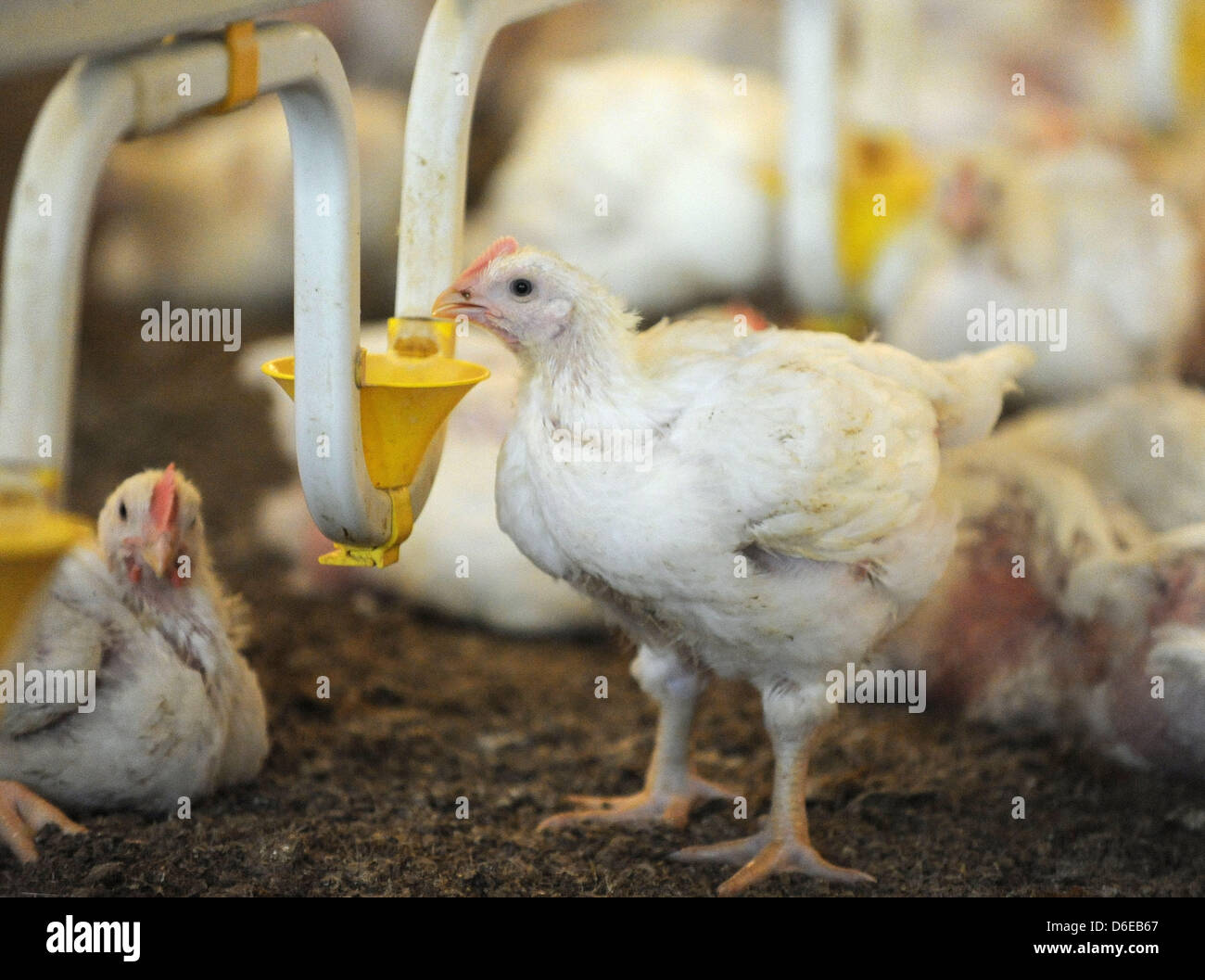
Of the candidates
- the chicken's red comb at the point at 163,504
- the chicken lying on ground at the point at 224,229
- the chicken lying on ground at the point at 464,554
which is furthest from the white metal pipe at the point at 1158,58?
the chicken's red comb at the point at 163,504

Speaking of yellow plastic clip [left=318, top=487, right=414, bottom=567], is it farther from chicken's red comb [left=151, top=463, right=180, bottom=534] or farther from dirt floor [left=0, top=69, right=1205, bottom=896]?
dirt floor [left=0, top=69, right=1205, bottom=896]

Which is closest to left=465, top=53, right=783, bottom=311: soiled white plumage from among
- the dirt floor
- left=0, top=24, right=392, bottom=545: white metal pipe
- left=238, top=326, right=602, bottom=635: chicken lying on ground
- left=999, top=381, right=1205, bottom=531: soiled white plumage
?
left=238, top=326, right=602, bottom=635: chicken lying on ground

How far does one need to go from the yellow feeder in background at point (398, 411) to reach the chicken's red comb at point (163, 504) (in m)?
0.34

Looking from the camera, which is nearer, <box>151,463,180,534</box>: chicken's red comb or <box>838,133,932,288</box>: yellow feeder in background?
<box>151,463,180,534</box>: chicken's red comb

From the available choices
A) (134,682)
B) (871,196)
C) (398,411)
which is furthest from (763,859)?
(871,196)

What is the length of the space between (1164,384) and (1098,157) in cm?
141

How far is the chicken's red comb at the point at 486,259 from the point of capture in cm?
214

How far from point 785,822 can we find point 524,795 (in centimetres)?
52

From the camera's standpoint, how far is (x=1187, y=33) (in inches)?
211

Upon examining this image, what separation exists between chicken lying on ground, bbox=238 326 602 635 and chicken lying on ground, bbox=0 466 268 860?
0.93 metres

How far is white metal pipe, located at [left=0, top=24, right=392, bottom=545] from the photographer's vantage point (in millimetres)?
1477

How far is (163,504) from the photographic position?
2.32m
